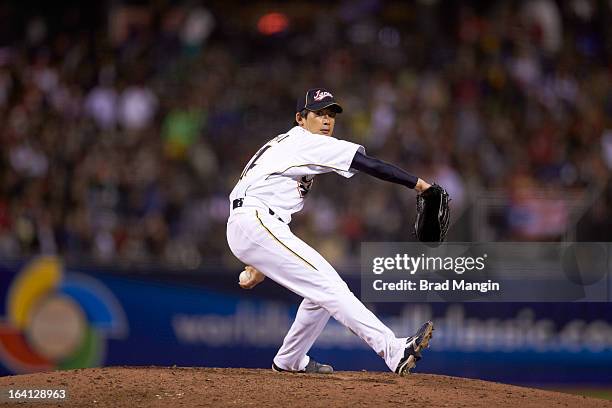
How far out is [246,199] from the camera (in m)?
6.74

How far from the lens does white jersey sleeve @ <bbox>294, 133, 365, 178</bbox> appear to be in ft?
21.0

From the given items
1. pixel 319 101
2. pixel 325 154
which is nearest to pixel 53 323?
pixel 319 101

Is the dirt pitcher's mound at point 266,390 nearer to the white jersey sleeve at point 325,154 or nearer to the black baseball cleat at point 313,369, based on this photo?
the black baseball cleat at point 313,369

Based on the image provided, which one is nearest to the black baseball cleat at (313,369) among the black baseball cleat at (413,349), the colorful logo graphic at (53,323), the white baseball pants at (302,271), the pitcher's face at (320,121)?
the white baseball pants at (302,271)

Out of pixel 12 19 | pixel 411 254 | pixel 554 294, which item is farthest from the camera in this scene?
pixel 12 19

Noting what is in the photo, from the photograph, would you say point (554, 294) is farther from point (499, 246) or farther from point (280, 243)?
point (280, 243)

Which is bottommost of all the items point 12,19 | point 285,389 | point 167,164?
point 285,389

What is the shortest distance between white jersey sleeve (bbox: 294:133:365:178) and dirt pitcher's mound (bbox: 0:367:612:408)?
1.38 metres

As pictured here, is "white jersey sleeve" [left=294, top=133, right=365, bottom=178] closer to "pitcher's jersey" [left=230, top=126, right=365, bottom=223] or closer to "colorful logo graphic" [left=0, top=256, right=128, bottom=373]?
"pitcher's jersey" [left=230, top=126, right=365, bottom=223]

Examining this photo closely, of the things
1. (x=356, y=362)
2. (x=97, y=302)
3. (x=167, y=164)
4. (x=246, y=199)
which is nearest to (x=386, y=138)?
(x=167, y=164)

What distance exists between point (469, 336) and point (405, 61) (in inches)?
207

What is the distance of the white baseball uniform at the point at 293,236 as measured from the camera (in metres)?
6.39

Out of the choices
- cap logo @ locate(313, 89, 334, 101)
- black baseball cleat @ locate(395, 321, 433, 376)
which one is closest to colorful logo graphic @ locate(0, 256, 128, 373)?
cap logo @ locate(313, 89, 334, 101)

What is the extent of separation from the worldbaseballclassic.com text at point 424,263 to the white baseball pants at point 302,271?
2.25m
